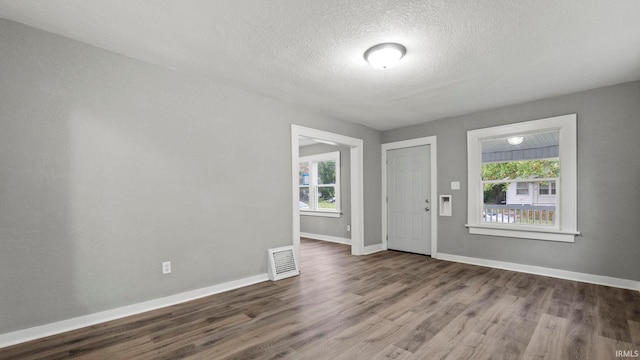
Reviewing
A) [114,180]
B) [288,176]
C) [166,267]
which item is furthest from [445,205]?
[114,180]

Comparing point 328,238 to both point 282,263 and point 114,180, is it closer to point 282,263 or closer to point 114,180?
point 282,263

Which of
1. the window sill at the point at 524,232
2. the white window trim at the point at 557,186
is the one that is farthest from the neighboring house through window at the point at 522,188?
the window sill at the point at 524,232

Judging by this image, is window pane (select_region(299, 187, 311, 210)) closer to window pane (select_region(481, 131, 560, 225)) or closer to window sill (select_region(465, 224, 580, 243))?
window sill (select_region(465, 224, 580, 243))

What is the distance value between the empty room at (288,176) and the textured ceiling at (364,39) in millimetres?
21

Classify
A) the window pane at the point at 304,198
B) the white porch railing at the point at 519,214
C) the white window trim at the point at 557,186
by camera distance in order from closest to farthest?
the white window trim at the point at 557,186 < the white porch railing at the point at 519,214 < the window pane at the point at 304,198

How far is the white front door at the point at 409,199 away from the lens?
17.4 ft

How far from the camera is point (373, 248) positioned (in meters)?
5.63

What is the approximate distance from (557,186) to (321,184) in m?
4.59

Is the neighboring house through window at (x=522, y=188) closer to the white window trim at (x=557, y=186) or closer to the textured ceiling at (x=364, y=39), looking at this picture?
the white window trim at (x=557, y=186)

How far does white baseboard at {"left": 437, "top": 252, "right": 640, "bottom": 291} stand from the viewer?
135 inches

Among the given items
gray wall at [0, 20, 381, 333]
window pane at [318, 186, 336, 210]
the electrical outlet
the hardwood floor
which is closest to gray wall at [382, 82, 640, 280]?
the hardwood floor

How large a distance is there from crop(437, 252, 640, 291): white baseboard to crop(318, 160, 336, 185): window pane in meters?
3.05

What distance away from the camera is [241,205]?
3627 mm

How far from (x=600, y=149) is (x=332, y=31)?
12.4 feet
